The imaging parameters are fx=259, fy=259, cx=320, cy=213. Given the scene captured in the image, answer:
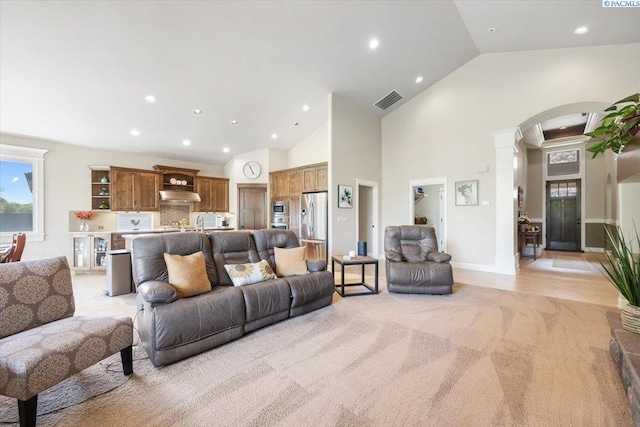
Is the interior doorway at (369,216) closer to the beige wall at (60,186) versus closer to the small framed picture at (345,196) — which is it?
the small framed picture at (345,196)

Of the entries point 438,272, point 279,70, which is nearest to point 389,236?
point 438,272

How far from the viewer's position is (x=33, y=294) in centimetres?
184

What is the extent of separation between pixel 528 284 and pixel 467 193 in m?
2.13

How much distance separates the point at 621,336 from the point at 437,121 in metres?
5.24

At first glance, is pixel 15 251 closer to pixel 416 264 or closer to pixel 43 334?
pixel 43 334

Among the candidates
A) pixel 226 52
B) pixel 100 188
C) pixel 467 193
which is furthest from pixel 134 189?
pixel 467 193

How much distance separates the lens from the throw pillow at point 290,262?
10.7 feet

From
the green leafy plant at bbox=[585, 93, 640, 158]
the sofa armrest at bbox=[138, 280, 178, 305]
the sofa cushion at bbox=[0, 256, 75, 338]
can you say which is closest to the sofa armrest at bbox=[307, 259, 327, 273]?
the sofa armrest at bbox=[138, 280, 178, 305]

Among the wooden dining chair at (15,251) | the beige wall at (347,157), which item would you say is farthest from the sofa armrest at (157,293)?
the beige wall at (347,157)

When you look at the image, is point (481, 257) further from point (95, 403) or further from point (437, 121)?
point (95, 403)

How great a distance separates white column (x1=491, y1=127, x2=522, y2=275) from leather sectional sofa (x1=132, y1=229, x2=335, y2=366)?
4008 mm

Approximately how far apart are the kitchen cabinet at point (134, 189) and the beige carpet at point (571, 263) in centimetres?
965

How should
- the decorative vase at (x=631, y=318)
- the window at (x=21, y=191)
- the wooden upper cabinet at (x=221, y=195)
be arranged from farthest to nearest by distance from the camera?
the wooden upper cabinet at (x=221, y=195), the window at (x=21, y=191), the decorative vase at (x=631, y=318)

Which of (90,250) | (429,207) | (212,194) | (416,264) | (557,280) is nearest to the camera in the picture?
(416,264)
